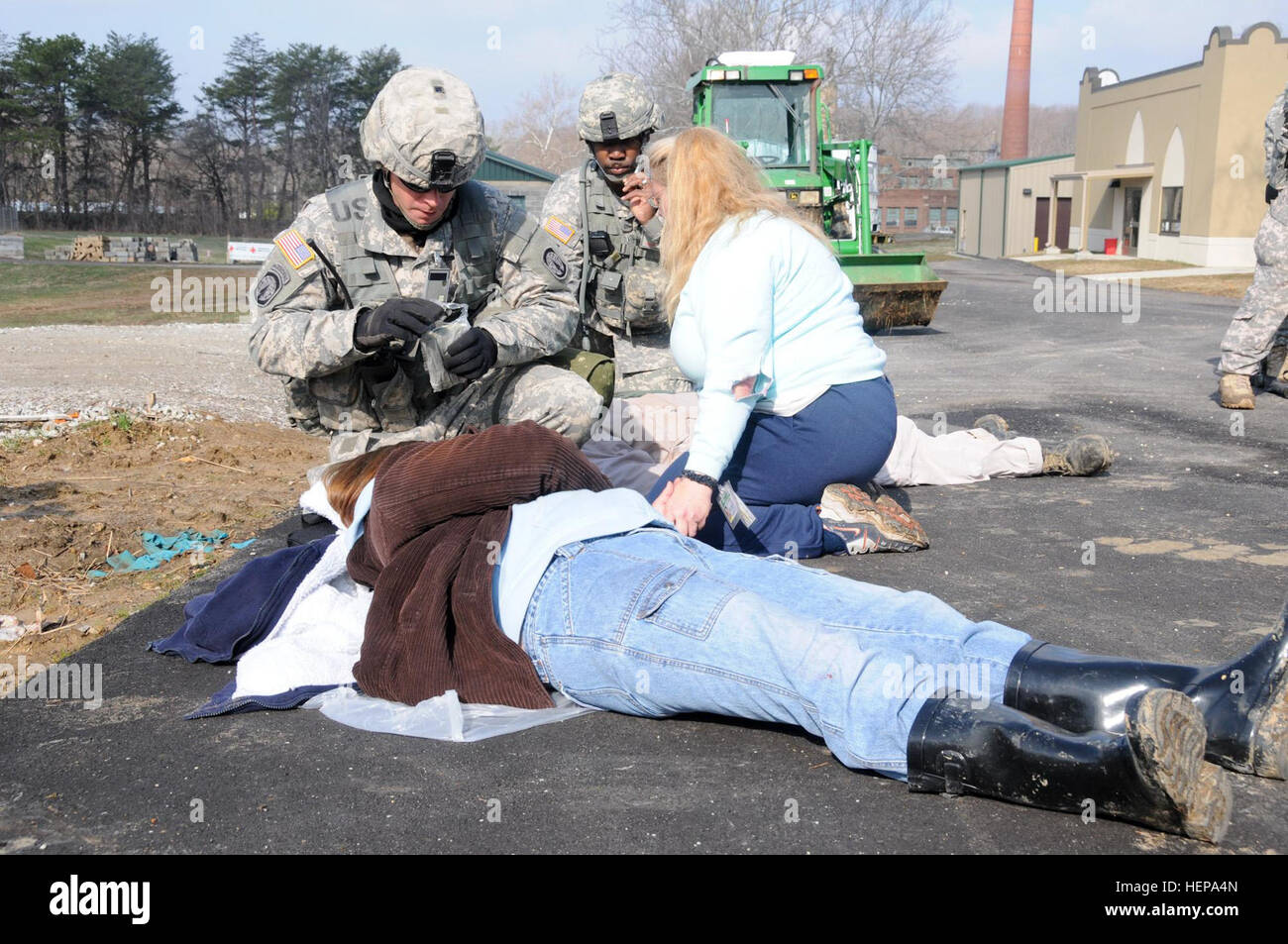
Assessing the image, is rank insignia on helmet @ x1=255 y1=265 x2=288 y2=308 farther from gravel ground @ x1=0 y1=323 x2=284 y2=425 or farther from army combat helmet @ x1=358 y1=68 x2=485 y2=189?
gravel ground @ x1=0 y1=323 x2=284 y2=425

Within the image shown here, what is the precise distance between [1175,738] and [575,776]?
1.14 metres

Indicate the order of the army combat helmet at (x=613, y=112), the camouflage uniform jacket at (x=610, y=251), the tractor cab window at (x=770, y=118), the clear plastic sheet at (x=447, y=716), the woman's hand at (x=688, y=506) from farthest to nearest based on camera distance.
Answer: the tractor cab window at (x=770, y=118) → the camouflage uniform jacket at (x=610, y=251) → the army combat helmet at (x=613, y=112) → the woman's hand at (x=688, y=506) → the clear plastic sheet at (x=447, y=716)

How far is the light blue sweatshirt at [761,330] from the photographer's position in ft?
10.7

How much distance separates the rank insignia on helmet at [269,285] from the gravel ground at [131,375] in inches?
144

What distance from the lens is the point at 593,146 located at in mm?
5820

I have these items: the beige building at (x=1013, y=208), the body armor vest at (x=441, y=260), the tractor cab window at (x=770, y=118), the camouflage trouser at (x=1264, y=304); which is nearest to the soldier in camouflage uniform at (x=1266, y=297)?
the camouflage trouser at (x=1264, y=304)

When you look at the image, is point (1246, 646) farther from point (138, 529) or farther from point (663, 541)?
point (138, 529)

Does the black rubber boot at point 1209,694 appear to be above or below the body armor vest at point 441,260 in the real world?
below

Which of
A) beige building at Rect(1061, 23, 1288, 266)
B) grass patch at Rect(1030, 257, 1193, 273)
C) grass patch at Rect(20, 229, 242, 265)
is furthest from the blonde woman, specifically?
grass patch at Rect(20, 229, 242, 265)

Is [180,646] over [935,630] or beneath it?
beneath

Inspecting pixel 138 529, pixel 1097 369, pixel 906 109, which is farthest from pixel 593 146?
pixel 906 109

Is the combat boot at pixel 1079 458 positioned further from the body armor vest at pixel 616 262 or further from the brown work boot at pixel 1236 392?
the brown work boot at pixel 1236 392

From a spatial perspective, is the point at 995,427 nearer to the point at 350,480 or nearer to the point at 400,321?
the point at 400,321
